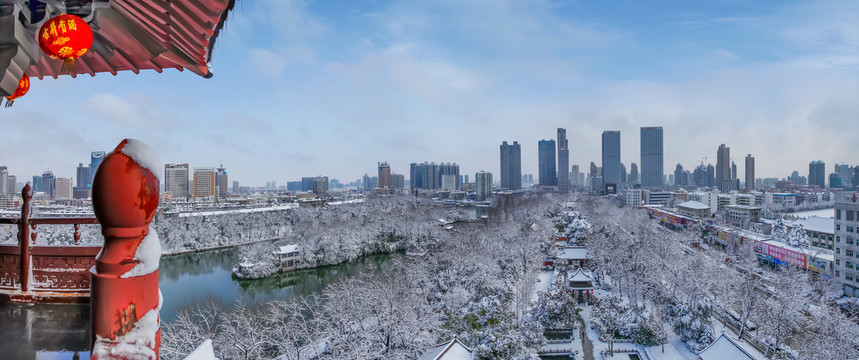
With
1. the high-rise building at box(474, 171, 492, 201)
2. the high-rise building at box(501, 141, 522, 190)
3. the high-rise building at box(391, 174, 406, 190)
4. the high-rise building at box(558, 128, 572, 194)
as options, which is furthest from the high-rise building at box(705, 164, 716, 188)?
the high-rise building at box(391, 174, 406, 190)

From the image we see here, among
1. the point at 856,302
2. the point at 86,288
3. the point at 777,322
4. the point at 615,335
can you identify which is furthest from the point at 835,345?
the point at 86,288

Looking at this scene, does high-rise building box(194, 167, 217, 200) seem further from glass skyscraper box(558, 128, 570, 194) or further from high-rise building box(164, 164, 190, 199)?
glass skyscraper box(558, 128, 570, 194)

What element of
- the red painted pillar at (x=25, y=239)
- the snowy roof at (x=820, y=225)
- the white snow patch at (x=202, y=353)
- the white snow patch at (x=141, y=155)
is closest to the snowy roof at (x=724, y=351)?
the white snow patch at (x=202, y=353)

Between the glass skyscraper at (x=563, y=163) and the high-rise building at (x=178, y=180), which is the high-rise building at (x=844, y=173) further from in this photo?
the high-rise building at (x=178, y=180)

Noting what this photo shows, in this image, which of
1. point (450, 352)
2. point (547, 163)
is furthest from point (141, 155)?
point (547, 163)

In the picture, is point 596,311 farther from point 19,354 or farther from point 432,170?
point 432,170

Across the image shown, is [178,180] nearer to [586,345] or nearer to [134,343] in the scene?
[586,345]
